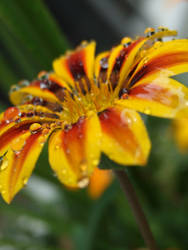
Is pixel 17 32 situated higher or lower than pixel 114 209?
higher

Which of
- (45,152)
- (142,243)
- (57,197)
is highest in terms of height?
(45,152)

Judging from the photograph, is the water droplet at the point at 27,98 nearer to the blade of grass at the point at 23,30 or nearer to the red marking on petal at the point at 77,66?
the red marking on petal at the point at 77,66

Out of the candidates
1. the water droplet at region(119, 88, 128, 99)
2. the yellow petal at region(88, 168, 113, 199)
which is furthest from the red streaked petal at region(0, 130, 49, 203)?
the yellow petal at region(88, 168, 113, 199)

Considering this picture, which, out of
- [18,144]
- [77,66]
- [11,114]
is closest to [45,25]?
[77,66]

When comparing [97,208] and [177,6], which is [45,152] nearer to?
[97,208]

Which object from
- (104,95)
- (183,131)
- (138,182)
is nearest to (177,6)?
(183,131)

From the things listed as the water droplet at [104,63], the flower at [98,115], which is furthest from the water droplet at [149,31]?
the water droplet at [104,63]
